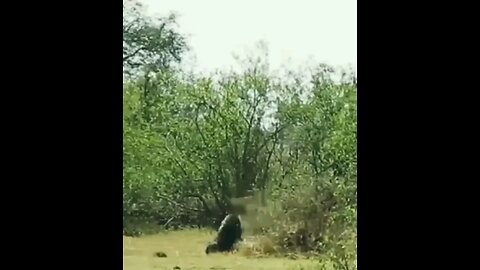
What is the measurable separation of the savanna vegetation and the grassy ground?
1.0 inches

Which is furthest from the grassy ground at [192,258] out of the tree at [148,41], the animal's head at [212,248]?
the tree at [148,41]

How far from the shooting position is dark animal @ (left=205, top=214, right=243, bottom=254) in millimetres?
1702

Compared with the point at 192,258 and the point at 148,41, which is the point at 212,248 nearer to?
the point at 192,258

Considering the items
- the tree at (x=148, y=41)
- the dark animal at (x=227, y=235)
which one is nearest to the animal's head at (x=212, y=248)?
the dark animal at (x=227, y=235)

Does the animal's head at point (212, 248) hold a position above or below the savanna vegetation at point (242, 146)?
below

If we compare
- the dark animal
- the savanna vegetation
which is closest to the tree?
the savanna vegetation

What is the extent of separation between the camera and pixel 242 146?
1746 mm

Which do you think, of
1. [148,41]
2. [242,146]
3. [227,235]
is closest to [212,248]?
[227,235]

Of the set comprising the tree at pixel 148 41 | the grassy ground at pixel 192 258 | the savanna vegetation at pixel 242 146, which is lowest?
the grassy ground at pixel 192 258

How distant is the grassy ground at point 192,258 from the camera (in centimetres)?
169

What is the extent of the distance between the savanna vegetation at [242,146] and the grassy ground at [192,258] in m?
0.03

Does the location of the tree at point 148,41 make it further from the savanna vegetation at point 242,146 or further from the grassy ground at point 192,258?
the grassy ground at point 192,258
